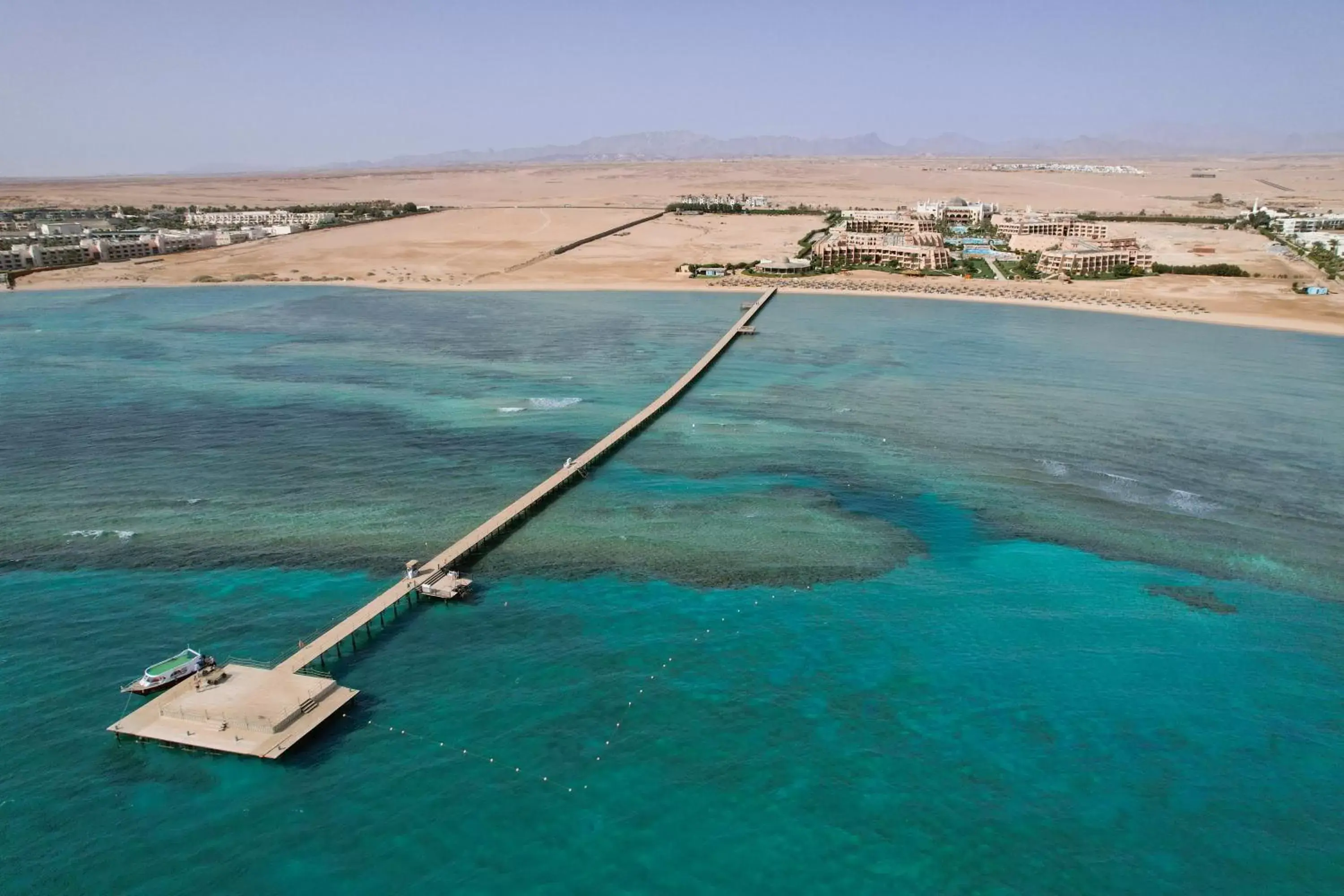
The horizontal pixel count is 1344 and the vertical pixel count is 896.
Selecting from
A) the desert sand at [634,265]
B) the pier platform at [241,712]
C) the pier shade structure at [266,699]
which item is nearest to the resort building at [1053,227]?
the desert sand at [634,265]

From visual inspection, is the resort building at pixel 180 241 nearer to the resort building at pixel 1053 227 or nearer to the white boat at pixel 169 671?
the white boat at pixel 169 671

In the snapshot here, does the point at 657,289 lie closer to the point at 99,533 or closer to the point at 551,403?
the point at 551,403

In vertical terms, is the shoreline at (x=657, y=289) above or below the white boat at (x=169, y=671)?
above

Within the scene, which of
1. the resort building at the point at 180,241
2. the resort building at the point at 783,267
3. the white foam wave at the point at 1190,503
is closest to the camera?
the white foam wave at the point at 1190,503

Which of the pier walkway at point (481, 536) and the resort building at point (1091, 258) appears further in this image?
A: the resort building at point (1091, 258)

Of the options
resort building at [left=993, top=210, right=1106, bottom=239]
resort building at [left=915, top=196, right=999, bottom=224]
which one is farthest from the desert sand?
resort building at [left=915, top=196, right=999, bottom=224]

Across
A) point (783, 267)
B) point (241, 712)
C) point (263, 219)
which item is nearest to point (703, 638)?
point (241, 712)

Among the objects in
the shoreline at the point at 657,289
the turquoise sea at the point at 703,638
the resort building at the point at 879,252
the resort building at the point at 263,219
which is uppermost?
the resort building at the point at 263,219

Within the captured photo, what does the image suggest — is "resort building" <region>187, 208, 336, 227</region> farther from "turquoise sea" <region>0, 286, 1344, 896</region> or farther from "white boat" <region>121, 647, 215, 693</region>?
"white boat" <region>121, 647, 215, 693</region>
